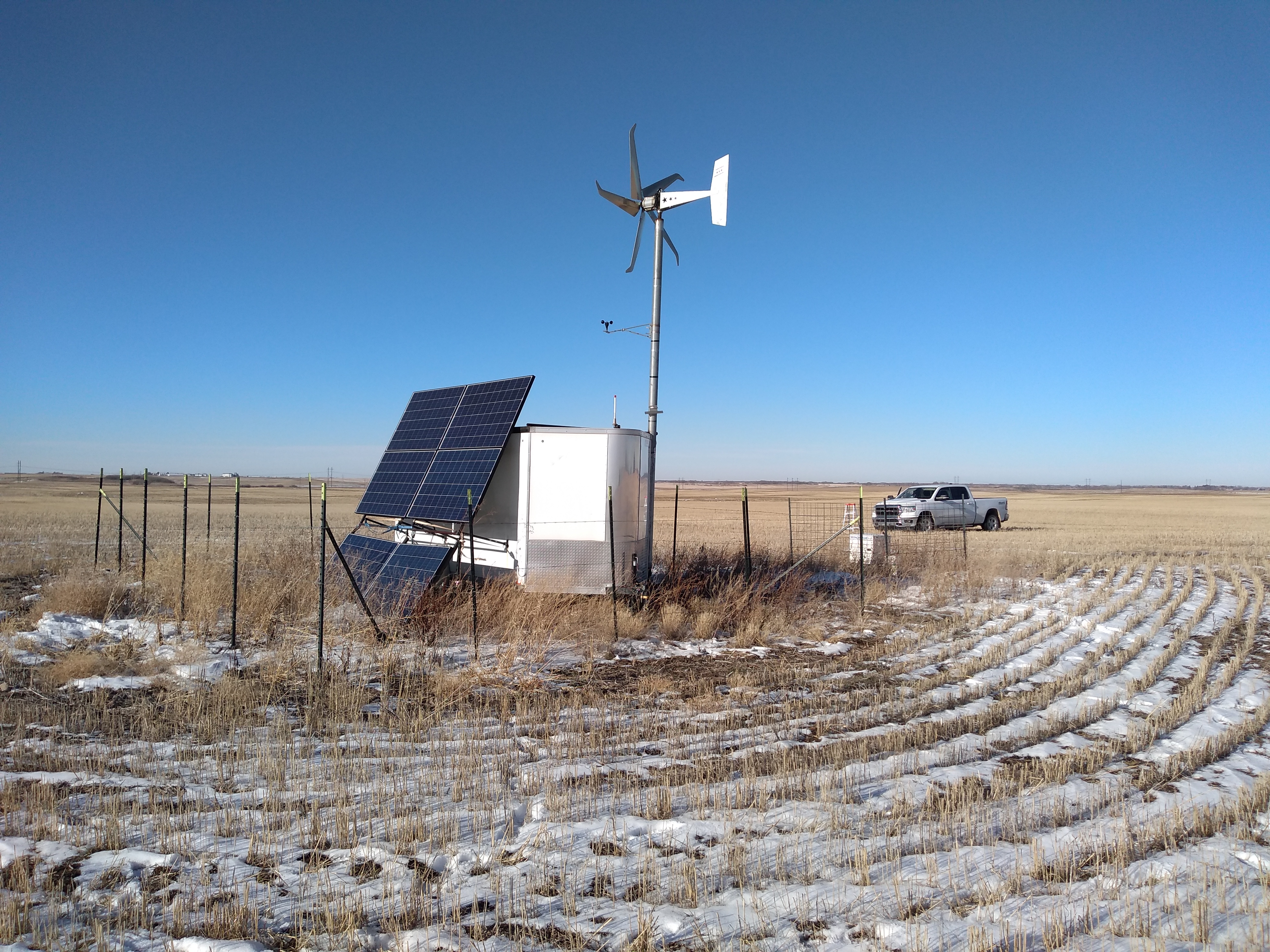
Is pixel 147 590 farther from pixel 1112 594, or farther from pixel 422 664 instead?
pixel 1112 594

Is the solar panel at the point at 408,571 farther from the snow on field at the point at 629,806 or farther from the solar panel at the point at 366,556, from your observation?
the snow on field at the point at 629,806

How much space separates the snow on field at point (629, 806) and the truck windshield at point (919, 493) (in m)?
27.3

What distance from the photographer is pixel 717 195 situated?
14.5 metres

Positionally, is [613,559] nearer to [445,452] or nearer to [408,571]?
[408,571]

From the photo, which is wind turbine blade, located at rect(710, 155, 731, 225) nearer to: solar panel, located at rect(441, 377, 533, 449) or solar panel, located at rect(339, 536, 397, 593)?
solar panel, located at rect(441, 377, 533, 449)

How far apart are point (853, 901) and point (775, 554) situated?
53.8ft

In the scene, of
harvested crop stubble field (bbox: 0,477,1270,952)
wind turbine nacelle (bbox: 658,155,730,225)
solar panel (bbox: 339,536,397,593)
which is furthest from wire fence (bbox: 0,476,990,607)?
wind turbine nacelle (bbox: 658,155,730,225)

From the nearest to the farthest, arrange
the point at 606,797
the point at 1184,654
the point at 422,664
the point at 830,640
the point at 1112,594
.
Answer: the point at 606,797 < the point at 422,664 < the point at 1184,654 < the point at 830,640 < the point at 1112,594

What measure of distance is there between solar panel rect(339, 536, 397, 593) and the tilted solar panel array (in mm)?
530

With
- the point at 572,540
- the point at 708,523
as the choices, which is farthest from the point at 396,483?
the point at 708,523

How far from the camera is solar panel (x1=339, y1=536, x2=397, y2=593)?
42.1 ft

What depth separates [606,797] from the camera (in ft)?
18.4

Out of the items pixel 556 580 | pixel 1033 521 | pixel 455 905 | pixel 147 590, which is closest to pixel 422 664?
pixel 556 580

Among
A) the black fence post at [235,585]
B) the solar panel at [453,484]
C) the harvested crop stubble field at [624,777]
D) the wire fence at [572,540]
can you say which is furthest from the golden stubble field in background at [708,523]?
the harvested crop stubble field at [624,777]
